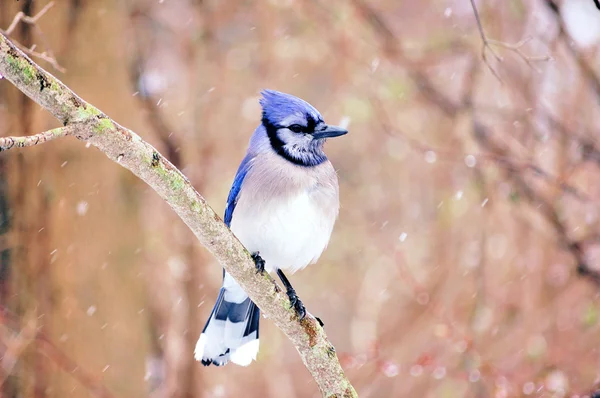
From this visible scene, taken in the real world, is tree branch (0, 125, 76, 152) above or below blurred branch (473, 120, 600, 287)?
above

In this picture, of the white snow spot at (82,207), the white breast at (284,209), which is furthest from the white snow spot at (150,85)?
the white breast at (284,209)

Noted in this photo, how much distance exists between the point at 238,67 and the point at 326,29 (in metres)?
0.93

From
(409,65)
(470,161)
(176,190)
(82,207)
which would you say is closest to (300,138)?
(176,190)

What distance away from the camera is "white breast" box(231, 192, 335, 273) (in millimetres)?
2885

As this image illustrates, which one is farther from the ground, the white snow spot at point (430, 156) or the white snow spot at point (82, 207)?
the white snow spot at point (82, 207)

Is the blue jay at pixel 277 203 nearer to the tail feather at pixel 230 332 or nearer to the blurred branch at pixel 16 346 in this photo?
the tail feather at pixel 230 332

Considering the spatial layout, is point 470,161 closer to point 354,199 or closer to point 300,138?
point 300,138

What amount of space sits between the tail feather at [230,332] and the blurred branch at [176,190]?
2.27ft

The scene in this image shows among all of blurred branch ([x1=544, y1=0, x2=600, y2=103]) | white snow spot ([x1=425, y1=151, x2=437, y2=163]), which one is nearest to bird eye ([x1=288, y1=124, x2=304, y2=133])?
white snow spot ([x1=425, y1=151, x2=437, y2=163])

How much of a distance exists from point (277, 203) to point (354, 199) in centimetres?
353

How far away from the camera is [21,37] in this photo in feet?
11.3

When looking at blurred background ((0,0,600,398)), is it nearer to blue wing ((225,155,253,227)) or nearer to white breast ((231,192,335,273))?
blue wing ((225,155,253,227))

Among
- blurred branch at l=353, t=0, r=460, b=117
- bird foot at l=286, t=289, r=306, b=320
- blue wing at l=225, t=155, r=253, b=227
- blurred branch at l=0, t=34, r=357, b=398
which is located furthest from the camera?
blurred branch at l=353, t=0, r=460, b=117

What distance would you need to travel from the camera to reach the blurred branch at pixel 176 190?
160 centimetres
